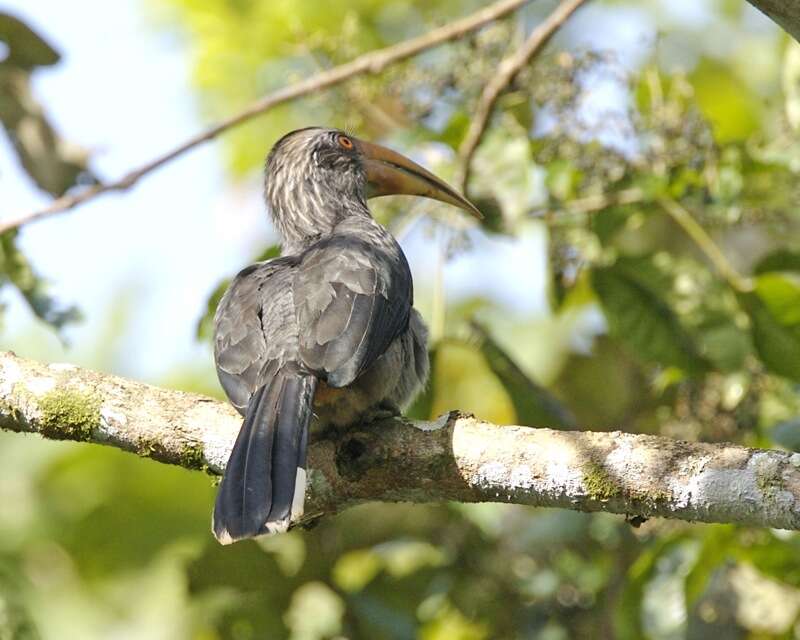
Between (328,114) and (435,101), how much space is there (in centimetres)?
55

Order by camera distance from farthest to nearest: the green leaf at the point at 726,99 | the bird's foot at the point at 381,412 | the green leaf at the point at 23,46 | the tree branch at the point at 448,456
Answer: the green leaf at the point at 726,99 → the green leaf at the point at 23,46 → the bird's foot at the point at 381,412 → the tree branch at the point at 448,456

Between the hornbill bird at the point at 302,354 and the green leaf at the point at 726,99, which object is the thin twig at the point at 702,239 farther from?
the green leaf at the point at 726,99

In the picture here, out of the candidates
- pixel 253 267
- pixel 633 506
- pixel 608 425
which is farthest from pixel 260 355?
pixel 608 425

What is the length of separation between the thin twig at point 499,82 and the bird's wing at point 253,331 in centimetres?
119

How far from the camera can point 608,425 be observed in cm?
575

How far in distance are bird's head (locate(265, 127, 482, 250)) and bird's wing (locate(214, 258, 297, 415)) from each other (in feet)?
2.61

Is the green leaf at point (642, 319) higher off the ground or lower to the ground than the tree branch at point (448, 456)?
lower

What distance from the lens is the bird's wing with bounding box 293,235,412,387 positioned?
3.56 m

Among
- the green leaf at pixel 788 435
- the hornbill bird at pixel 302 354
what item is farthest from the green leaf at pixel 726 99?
the hornbill bird at pixel 302 354

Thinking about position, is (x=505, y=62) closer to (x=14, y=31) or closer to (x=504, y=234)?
(x=504, y=234)

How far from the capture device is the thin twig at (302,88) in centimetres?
462

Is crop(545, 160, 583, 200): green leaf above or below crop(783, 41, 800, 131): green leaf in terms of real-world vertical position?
below

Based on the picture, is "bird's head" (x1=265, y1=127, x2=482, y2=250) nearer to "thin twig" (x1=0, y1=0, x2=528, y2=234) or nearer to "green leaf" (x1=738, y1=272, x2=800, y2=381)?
"thin twig" (x1=0, y1=0, x2=528, y2=234)

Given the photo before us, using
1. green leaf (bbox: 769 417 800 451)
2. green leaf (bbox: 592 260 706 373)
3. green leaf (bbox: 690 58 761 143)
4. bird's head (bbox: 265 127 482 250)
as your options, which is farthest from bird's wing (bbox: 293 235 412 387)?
green leaf (bbox: 690 58 761 143)
